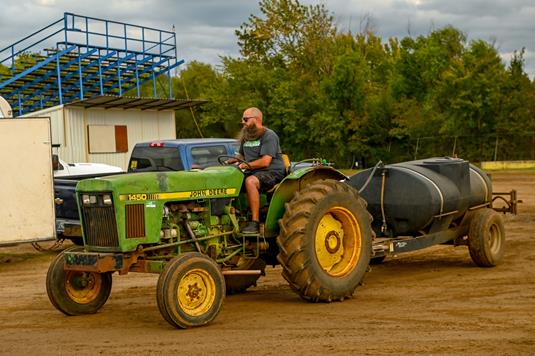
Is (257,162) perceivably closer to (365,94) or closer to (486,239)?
(486,239)

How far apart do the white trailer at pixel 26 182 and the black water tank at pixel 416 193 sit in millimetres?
4414

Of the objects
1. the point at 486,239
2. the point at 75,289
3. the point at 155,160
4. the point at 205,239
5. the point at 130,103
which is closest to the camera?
the point at 205,239

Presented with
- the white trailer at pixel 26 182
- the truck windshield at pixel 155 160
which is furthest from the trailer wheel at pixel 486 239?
the white trailer at pixel 26 182

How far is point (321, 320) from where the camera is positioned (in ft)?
26.0

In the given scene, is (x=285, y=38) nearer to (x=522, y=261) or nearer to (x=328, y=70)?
(x=328, y=70)

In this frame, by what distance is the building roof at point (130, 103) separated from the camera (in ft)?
82.8

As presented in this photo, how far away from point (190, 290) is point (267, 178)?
1753mm

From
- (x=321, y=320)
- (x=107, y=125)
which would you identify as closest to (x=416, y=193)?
(x=321, y=320)

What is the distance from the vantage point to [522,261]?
1177cm

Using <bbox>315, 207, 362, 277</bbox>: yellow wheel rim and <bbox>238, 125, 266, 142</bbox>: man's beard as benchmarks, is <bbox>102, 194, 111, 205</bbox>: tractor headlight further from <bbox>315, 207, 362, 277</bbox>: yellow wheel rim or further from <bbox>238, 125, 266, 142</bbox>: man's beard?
<bbox>315, 207, 362, 277</bbox>: yellow wheel rim

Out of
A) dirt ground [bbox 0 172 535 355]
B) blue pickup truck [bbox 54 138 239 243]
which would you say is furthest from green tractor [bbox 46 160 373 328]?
blue pickup truck [bbox 54 138 239 243]

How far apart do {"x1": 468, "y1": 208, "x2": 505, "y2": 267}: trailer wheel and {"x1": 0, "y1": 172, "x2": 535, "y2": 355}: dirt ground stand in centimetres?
19

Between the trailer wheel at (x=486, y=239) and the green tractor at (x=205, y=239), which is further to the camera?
the trailer wheel at (x=486, y=239)

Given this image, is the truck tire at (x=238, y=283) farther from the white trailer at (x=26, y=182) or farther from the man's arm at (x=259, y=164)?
the white trailer at (x=26, y=182)
